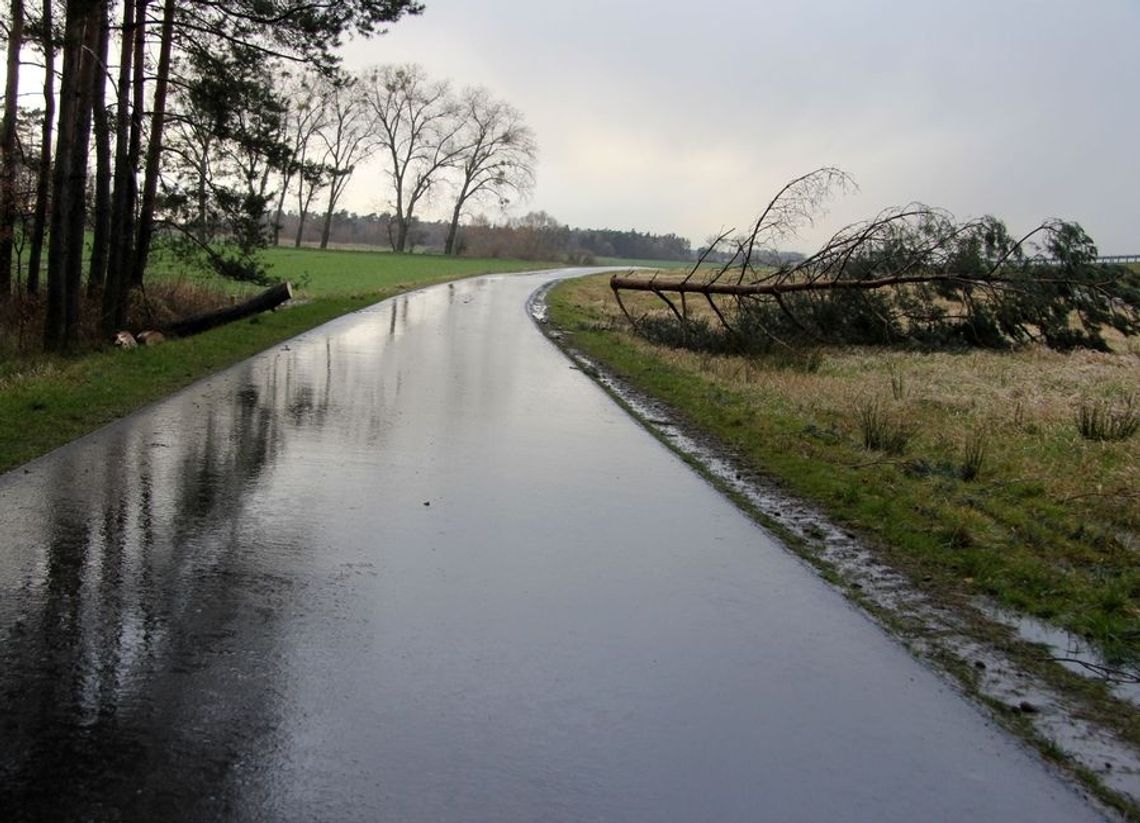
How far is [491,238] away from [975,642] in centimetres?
10351

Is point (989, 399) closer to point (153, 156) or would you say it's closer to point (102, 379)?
point (102, 379)

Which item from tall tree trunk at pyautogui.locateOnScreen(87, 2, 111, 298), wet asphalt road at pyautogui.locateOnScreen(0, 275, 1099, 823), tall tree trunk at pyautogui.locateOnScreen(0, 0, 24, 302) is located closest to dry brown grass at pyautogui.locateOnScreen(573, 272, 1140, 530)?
wet asphalt road at pyautogui.locateOnScreen(0, 275, 1099, 823)

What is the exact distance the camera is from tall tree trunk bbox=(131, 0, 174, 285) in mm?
17969

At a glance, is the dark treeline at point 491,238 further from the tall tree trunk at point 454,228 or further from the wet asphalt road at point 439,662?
the wet asphalt road at point 439,662

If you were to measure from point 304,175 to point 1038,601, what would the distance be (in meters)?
18.8

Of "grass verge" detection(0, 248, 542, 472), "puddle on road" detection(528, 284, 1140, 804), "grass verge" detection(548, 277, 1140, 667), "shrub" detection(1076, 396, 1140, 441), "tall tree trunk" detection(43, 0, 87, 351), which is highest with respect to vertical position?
"tall tree trunk" detection(43, 0, 87, 351)

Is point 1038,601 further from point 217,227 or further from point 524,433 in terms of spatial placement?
point 217,227

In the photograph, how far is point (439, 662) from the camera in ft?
14.5

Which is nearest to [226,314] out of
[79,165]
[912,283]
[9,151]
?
[9,151]

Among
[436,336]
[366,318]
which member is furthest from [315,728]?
[366,318]

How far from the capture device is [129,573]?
536 cm

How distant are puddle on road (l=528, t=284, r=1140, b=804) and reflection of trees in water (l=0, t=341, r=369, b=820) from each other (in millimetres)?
3245

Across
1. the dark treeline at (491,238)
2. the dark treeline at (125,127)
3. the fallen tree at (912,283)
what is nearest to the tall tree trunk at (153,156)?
the dark treeline at (125,127)

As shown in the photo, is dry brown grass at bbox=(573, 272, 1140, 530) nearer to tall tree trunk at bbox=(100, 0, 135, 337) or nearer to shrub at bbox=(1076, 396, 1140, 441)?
shrub at bbox=(1076, 396, 1140, 441)
